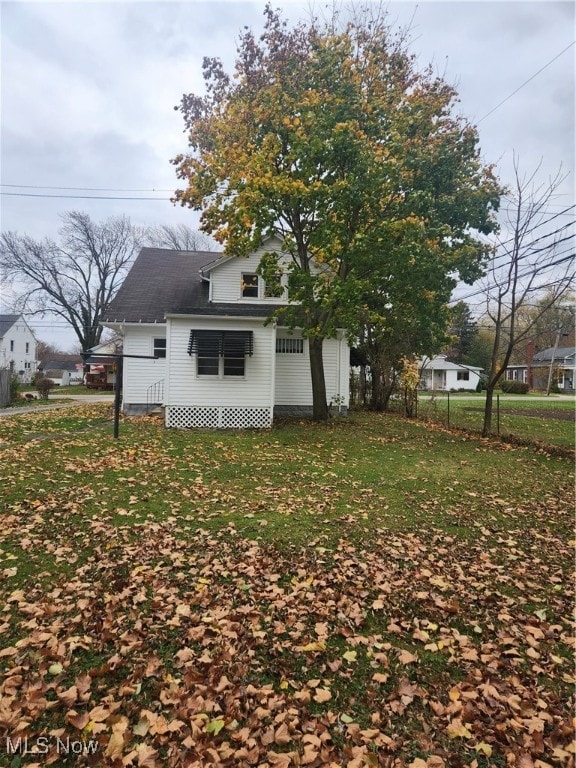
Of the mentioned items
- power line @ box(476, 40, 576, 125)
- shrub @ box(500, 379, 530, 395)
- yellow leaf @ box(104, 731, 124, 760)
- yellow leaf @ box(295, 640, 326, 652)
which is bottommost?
yellow leaf @ box(104, 731, 124, 760)

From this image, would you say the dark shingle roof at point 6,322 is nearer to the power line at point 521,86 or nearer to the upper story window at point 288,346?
the upper story window at point 288,346

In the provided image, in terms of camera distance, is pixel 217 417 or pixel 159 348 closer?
pixel 217 417

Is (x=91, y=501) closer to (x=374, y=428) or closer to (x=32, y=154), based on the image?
(x=374, y=428)

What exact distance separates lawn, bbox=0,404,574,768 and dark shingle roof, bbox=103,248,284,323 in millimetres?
8596

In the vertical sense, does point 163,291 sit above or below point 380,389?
above

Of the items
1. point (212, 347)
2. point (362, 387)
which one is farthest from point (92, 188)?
point (362, 387)

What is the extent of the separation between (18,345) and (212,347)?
164 ft

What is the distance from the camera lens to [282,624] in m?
3.18

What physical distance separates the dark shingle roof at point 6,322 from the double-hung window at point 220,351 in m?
46.0

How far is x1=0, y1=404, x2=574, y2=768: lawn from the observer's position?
7.33 feet

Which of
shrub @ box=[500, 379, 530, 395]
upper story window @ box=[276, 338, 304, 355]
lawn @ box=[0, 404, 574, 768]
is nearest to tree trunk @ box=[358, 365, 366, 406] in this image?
upper story window @ box=[276, 338, 304, 355]

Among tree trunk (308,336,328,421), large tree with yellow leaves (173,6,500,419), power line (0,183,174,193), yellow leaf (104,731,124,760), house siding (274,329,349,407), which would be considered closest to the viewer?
yellow leaf (104,731,124,760)

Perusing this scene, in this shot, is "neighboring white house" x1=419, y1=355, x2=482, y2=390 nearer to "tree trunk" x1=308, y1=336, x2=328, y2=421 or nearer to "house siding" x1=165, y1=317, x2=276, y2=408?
"tree trunk" x1=308, y1=336, x2=328, y2=421

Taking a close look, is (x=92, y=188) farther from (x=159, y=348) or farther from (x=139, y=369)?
(x=139, y=369)
